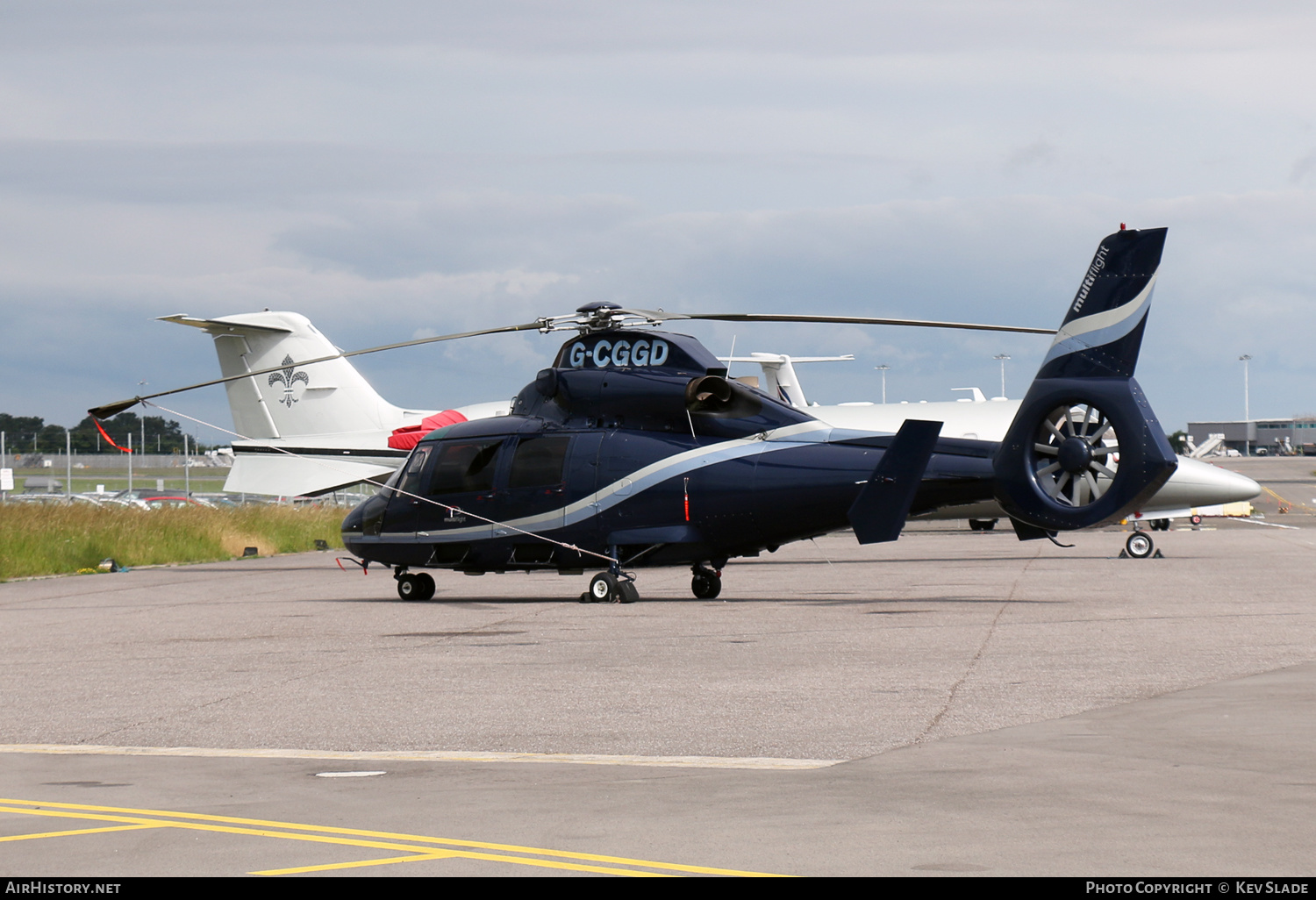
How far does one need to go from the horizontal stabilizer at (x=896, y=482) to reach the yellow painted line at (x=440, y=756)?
36.1 ft

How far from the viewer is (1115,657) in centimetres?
1387

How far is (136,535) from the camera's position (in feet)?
126

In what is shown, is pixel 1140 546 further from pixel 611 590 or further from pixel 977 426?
pixel 611 590

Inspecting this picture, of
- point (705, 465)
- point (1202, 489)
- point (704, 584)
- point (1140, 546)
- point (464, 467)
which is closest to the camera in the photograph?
point (705, 465)

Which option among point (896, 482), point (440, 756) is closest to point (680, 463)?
point (896, 482)

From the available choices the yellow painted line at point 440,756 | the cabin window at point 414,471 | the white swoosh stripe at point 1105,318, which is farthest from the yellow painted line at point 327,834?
the cabin window at point 414,471

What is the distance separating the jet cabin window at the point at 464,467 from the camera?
23719mm

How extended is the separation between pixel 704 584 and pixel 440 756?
14076 millimetres

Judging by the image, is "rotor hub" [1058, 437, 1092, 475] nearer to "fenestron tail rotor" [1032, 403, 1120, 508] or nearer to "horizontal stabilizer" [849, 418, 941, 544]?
"fenestron tail rotor" [1032, 403, 1120, 508]

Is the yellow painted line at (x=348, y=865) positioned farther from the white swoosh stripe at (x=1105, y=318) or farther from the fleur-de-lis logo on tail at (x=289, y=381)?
the fleur-de-lis logo on tail at (x=289, y=381)

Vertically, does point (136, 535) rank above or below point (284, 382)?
below

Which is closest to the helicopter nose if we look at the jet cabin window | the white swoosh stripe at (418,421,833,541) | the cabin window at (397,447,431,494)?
the white swoosh stripe at (418,421,833,541)

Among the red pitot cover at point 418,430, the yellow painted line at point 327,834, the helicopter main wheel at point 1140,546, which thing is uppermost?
the red pitot cover at point 418,430
